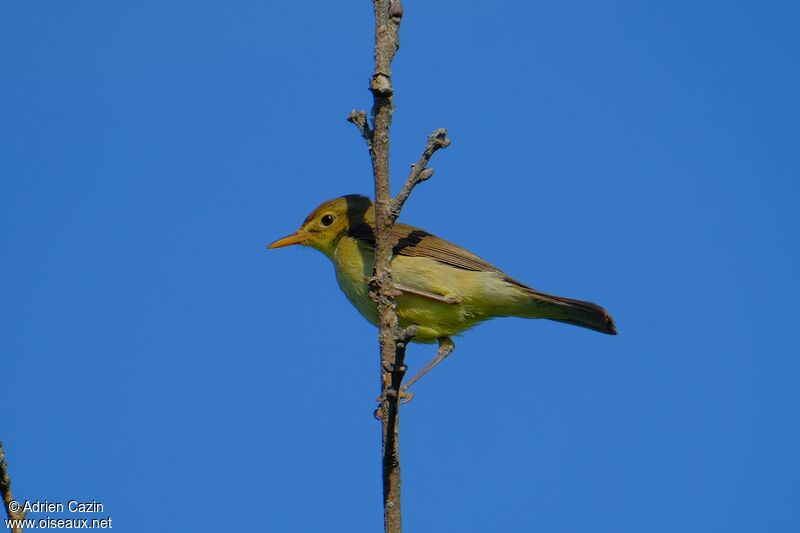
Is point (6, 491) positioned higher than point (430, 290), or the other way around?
point (430, 290)

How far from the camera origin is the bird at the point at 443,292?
715 centimetres

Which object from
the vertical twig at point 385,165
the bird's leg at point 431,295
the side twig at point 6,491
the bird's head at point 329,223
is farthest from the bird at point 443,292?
the side twig at point 6,491

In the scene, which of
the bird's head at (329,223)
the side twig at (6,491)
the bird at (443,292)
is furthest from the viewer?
the bird's head at (329,223)

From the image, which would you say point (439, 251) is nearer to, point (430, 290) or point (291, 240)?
point (430, 290)

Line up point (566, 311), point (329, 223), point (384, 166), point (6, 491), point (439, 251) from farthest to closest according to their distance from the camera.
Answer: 1. point (329, 223)
2. point (439, 251)
3. point (566, 311)
4. point (384, 166)
5. point (6, 491)

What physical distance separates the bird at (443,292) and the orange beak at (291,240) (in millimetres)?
746

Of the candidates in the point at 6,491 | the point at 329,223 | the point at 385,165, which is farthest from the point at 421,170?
the point at 329,223

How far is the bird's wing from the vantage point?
7.38 meters

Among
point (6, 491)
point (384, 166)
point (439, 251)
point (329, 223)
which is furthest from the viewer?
point (329, 223)

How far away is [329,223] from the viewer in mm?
8289

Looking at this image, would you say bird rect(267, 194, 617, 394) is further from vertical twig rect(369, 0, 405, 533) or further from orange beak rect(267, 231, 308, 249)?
vertical twig rect(369, 0, 405, 533)

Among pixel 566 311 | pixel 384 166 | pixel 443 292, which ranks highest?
pixel 443 292

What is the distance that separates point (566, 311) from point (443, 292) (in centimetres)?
105

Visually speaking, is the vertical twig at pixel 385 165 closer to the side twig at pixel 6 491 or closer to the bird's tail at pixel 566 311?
the side twig at pixel 6 491
